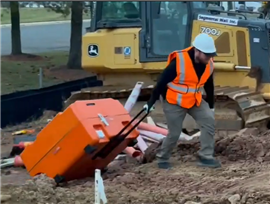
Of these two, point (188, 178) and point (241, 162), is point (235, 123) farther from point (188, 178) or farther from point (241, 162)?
point (188, 178)

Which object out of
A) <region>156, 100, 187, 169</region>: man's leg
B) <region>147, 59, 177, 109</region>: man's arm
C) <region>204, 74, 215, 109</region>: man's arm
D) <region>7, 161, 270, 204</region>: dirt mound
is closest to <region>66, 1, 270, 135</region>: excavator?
<region>204, 74, 215, 109</region>: man's arm

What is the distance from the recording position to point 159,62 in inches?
448

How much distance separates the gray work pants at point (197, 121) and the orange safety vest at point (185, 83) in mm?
100

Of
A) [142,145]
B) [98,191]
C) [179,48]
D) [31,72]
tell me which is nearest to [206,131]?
[142,145]

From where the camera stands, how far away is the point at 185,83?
8.17m

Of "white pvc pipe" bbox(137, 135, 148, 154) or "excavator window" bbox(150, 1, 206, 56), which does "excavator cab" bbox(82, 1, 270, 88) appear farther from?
"white pvc pipe" bbox(137, 135, 148, 154)

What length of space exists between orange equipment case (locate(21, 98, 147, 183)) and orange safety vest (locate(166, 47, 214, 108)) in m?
0.49

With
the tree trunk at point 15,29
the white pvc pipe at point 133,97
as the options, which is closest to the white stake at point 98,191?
the white pvc pipe at point 133,97

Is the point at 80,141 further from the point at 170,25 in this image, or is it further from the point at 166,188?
the point at 170,25

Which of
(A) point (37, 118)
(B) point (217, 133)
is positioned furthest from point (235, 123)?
(A) point (37, 118)

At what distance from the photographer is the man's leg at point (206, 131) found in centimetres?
838

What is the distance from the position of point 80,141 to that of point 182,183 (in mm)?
1359

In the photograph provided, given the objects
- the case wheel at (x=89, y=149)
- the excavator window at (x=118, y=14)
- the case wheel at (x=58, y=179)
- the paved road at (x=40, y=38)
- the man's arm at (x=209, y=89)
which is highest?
the excavator window at (x=118, y=14)

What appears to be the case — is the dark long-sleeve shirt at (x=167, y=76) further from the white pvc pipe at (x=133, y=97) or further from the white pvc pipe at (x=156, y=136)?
the white pvc pipe at (x=133, y=97)
